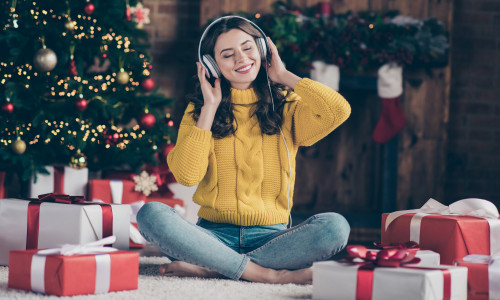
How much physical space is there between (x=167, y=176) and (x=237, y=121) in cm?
114

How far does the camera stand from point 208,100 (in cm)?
209

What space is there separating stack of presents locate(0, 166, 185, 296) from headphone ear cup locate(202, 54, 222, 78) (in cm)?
55

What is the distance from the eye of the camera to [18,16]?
9.90 ft

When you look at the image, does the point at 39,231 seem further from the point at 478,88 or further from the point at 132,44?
the point at 478,88

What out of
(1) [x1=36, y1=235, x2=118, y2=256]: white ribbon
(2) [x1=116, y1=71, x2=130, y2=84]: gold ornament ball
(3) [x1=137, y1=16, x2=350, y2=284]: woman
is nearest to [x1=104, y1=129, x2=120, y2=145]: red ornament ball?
(2) [x1=116, y1=71, x2=130, y2=84]: gold ornament ball

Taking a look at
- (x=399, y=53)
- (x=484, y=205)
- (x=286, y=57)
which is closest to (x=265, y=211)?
(x=484, y=205)

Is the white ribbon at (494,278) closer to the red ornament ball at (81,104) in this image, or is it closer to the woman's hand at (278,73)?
the woman's hand at (278,73)

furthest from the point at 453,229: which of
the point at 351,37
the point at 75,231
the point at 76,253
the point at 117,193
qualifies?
the point at 351,37

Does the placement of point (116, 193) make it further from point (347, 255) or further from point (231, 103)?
point (347, 255)

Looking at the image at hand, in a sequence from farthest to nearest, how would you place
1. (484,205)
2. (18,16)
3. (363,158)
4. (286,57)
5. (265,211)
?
1. (363,158)
2. (286,57)
3. (18,16)
4. (265,211)
5. (484,205)

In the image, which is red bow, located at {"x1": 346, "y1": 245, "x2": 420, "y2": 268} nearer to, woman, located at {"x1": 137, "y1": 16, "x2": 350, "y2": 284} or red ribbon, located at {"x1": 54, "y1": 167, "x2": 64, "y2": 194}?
woman, located at {"x1": 137, "y1": 16, "x2": 350, "y2": 284}

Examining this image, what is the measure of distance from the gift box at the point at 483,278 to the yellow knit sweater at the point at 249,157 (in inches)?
24.6

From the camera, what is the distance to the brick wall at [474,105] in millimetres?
4199

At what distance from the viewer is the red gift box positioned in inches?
63.1
